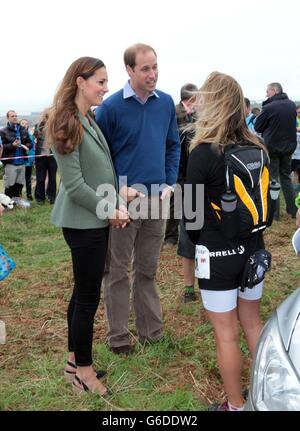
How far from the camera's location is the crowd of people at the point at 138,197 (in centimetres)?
264

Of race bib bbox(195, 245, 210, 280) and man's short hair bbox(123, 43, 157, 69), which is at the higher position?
man's short hair bbox(123, 43, 157, 69)

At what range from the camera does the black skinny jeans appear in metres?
2.84

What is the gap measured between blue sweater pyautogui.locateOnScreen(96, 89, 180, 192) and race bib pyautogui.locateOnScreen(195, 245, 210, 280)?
3.05 feet

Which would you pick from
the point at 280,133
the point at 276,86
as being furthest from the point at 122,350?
the point at 276,86

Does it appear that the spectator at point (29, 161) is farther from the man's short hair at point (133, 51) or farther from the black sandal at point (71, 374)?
the black sandal at point (71, 374)

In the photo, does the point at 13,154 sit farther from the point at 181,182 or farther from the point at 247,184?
the point at 247,184

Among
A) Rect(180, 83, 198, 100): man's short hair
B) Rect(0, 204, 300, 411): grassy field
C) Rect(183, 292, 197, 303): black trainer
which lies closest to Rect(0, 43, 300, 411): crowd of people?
Rect(0, 204, 300, 411): grassy field

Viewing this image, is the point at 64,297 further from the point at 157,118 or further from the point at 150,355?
the point at 157,118

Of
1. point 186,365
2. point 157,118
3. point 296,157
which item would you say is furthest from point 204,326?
point 296,157

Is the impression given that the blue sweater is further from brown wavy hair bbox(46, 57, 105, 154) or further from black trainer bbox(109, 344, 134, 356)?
black trainer bbox(109, 344, 134, 356)

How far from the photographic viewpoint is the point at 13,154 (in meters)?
11.1

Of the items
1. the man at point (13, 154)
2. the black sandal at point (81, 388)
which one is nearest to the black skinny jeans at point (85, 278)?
the black sandal at point (81, 388)

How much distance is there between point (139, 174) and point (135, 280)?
0.85 m

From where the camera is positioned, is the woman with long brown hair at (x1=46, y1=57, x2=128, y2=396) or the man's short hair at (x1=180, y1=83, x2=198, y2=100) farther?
the man's short hair at (x1=180, y1=83, x2=198, y2=100)
